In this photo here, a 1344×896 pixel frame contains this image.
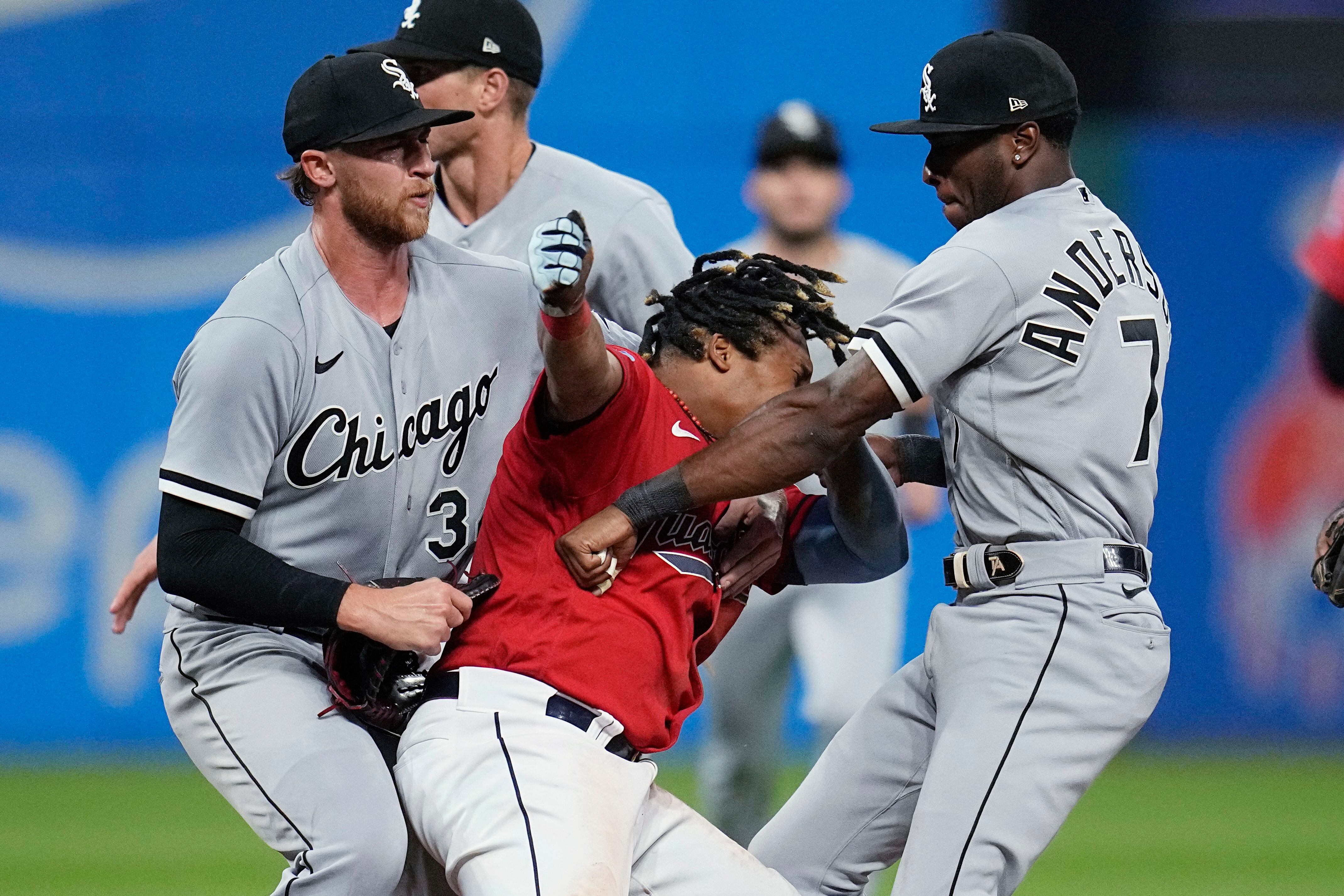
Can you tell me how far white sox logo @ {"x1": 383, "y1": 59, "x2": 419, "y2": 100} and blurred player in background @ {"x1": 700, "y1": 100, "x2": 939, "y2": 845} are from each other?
6.77 ft

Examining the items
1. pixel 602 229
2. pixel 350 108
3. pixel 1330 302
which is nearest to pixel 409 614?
pixel 350 108

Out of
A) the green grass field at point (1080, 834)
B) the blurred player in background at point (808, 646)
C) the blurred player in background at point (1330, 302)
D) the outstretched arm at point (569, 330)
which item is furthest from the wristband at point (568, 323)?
the green grass field at point (1080, 834)

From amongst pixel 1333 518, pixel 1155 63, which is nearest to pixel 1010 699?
pixel 1333 518

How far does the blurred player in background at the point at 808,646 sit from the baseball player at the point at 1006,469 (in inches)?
67.2

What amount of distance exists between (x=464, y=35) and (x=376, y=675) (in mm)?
2203

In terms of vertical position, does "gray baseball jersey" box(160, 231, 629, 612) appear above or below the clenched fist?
above

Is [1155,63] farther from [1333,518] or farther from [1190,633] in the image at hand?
[1333,518]

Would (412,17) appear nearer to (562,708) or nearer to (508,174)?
(508,174)

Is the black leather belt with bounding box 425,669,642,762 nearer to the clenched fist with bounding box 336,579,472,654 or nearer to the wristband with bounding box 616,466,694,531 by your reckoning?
the clenched fist with bounding box 336,579,472,654

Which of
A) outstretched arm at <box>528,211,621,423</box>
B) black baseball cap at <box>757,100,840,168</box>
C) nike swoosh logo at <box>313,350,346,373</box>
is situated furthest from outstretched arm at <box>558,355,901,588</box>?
black baseball cap at <box>757,100,840,168</box>

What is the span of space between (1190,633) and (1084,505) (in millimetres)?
5943

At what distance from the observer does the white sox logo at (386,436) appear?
A: 3.41 m

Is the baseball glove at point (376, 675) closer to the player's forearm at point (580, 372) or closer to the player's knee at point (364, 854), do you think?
the player's knee at point (364, 854)

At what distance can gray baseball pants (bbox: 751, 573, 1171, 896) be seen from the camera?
10.6 feet
